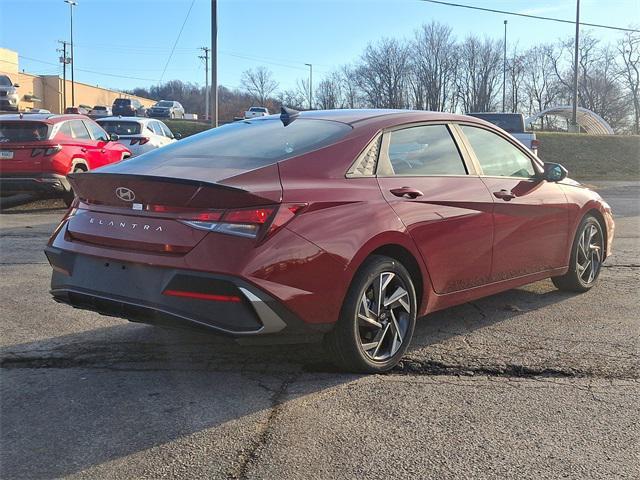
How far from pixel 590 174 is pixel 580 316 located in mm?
23402

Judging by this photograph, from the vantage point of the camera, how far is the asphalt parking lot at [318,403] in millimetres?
2674

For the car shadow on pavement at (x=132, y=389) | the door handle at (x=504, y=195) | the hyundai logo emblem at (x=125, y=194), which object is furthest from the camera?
the door handle at (x=504, y=195)

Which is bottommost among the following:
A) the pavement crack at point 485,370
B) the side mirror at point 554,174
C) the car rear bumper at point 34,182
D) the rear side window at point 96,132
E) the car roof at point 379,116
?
the pavement crack at point 485,370

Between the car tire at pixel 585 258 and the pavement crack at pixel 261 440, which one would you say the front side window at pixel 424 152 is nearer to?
the pavement crack at pixel 261 440

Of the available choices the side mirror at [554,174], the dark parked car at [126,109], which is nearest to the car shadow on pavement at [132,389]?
the side mirror at [554,174]

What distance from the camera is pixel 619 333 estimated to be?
14.9 ft

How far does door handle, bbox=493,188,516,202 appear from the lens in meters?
4.64

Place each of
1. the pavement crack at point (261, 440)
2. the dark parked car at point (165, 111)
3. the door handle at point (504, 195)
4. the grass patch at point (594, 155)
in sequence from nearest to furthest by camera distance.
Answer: the pavement crack at point (261, 440)
the door handle at point (504, 195)
the grass patch at point (594, 155)
the dark parked car at point (165, 111)

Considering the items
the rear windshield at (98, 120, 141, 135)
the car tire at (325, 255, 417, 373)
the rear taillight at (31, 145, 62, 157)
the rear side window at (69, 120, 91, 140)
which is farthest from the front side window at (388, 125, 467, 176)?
the rear windshield at (98, 120, 141, 135)

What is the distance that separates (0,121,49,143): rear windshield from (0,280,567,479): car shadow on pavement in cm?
779

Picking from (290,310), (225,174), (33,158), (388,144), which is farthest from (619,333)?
(33,158)

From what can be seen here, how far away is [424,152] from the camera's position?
430 cm

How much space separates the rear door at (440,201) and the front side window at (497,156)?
23 cm

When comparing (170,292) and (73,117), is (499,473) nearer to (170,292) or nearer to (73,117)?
(170,292)
